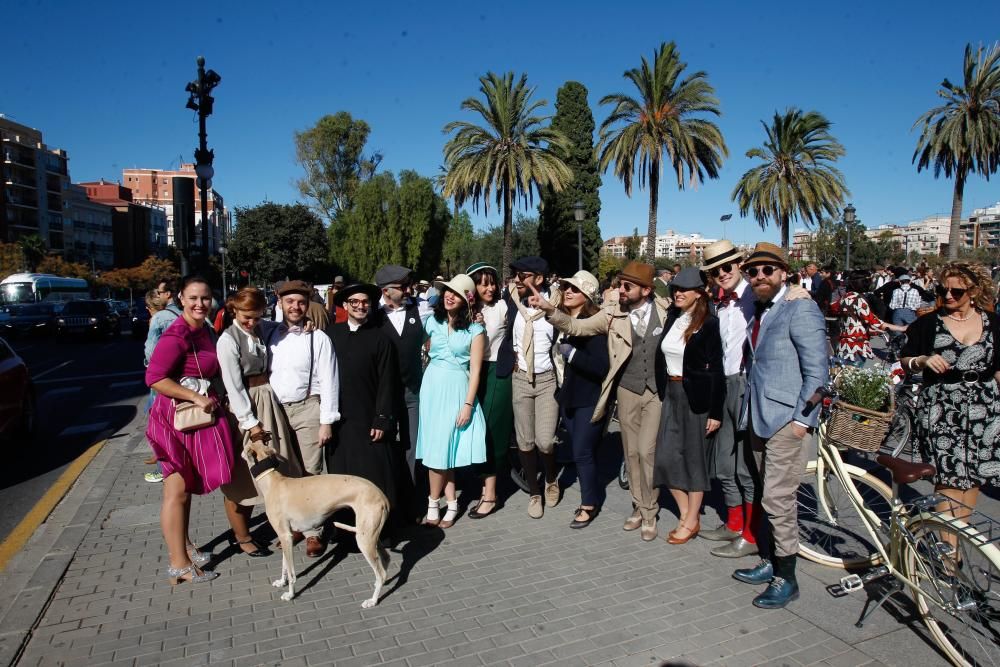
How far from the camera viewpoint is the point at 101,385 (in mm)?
13469

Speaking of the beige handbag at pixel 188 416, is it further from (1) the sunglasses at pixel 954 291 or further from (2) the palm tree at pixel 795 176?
(2) the palm tree at pixel 795 176

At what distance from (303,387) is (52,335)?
28446 mm

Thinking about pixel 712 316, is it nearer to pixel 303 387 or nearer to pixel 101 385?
pixel 303 387

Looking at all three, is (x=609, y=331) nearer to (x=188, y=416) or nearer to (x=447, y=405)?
(x=447, y=405)

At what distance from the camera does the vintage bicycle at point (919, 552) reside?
3064 mm

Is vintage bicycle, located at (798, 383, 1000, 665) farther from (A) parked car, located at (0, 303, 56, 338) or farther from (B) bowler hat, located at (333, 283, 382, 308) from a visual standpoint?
(A) parked car, located at (0, 303, 56, 338)

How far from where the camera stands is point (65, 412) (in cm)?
Result: 1061

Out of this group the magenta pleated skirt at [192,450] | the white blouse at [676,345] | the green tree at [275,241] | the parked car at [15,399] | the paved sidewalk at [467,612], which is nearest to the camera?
the paved sidewalk at [467,612]

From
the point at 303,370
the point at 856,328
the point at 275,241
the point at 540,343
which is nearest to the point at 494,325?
the point at 540,343

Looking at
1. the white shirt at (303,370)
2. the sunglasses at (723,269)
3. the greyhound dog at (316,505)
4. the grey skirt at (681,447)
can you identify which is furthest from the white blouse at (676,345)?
the white shirt at (303,370)

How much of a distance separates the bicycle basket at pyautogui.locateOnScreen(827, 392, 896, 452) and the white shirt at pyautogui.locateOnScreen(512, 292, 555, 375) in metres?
2.15

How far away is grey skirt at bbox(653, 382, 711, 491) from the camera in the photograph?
4.68m

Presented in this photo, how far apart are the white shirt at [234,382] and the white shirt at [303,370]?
0.30 meters

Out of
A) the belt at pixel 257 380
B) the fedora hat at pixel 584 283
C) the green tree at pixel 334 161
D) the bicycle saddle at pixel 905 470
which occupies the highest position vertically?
the green tree at pixel 334 161
